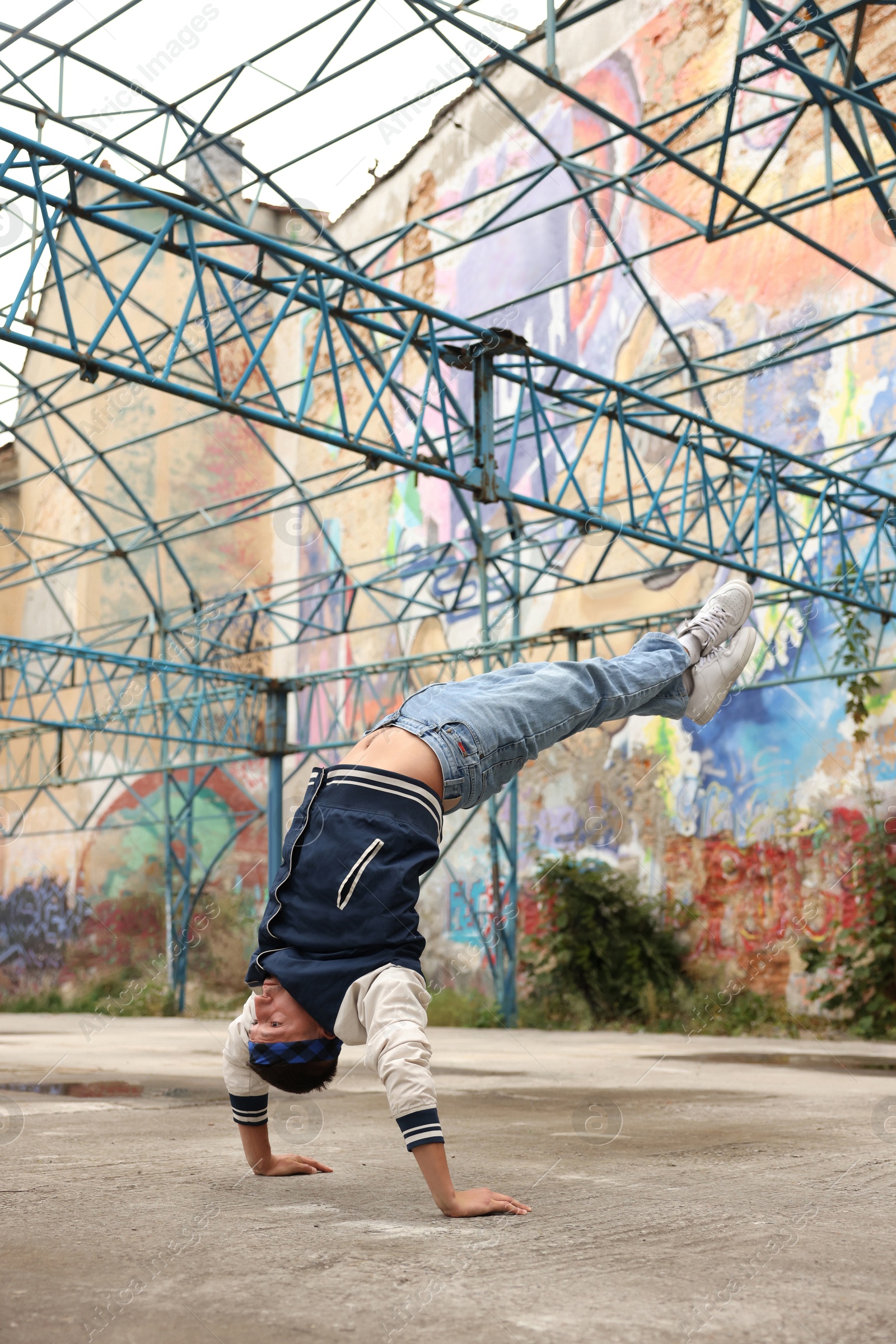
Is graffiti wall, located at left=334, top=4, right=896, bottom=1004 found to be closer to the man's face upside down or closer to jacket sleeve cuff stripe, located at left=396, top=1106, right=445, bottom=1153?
the man's face upside down

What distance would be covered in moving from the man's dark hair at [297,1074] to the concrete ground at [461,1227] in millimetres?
292

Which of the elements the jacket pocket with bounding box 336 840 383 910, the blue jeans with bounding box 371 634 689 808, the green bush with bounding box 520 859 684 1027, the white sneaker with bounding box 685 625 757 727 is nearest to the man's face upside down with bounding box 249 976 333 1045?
the jacket pocket with bounding box 336 840 383 910

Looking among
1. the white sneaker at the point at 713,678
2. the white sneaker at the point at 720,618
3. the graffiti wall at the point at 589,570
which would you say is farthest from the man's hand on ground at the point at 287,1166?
the graffiti wall at the point at 589,570

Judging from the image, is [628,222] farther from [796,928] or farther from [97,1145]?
[97,1145]

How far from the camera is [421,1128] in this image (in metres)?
2.72

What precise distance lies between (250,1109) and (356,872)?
846 mm

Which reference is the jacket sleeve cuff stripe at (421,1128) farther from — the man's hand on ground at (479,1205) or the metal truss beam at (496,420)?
the metal truss beam at (496,420)

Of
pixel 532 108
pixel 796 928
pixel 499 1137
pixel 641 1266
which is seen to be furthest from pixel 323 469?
pixel 641 1266

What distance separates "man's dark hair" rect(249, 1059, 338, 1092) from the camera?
299cm

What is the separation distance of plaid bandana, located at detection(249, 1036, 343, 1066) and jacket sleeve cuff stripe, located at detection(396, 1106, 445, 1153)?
315mm

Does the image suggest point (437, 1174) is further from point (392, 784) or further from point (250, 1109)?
point (392, 784)

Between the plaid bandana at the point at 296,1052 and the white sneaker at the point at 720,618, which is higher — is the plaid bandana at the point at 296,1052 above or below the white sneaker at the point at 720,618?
below

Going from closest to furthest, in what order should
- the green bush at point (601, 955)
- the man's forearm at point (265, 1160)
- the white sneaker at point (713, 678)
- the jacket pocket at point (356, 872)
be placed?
the jacket pocket at point (356, 872) → the man's forearm at point (265, 1160) → the white sneaker at point (713, 678) → the green bush at point (601, 955)

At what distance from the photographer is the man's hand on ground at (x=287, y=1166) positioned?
3.36m
